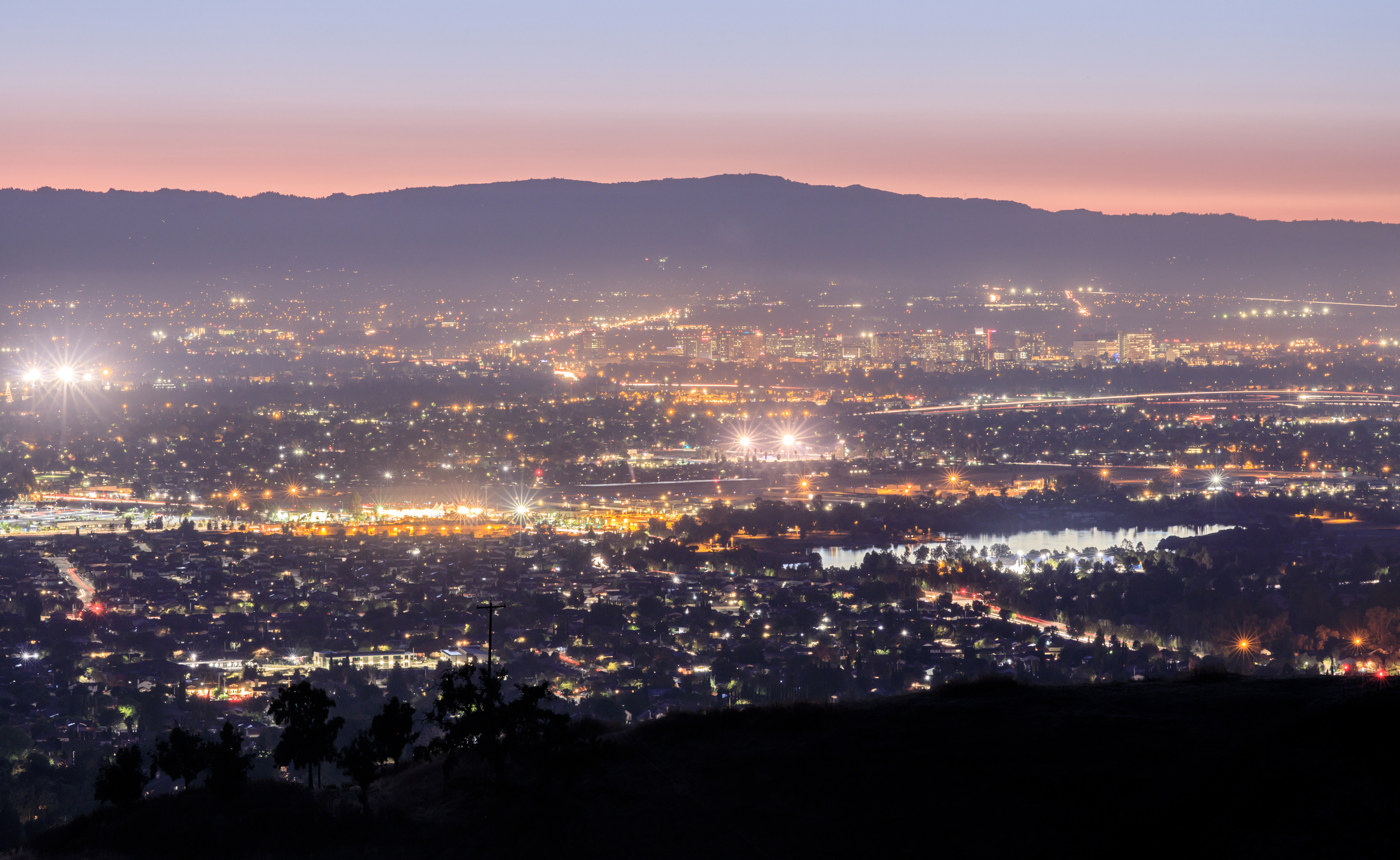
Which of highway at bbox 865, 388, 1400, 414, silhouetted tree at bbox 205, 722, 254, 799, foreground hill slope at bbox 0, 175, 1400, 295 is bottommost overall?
highway at bbox 865, 388, 1400, 414

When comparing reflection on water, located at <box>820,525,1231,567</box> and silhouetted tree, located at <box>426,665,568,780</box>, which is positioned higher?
silhouetted tree, located at <box>426,665,568,780</box>

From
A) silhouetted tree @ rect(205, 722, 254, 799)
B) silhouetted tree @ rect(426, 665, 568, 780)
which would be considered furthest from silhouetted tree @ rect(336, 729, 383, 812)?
silhouetted tree @ rect(205, 722, 254, 799)

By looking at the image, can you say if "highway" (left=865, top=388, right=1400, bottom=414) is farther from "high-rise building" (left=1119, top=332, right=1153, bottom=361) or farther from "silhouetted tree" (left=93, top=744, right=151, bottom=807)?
"silhouetted tree" (left=93, top=744, right=151, bottom=807)

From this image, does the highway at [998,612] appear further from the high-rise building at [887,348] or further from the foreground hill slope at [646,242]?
the foreground hill slope at [646,242]

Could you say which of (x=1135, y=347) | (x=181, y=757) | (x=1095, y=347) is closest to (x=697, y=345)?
(x=1095, y=347)

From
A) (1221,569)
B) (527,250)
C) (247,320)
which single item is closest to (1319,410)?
(1221,569)

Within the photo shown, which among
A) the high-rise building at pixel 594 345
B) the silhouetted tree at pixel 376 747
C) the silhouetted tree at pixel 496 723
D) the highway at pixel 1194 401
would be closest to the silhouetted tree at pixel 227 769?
the silhouetted tree at pixel 376 747
